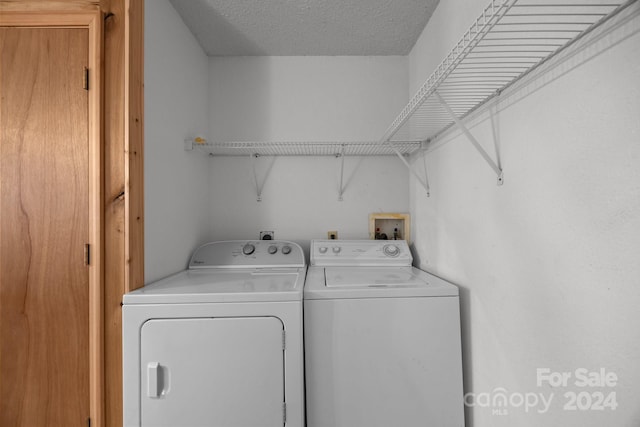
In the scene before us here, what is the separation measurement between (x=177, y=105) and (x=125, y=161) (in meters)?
0.59

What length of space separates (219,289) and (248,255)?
25.0 inches

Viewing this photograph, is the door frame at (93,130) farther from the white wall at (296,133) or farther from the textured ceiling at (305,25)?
the white wall at (296,133)

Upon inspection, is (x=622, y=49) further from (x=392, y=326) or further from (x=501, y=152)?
(x=392, y=326)

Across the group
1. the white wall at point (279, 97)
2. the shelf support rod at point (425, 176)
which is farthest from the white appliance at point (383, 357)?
the white wall at point (279, 97)

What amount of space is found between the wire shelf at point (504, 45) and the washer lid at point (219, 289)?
0.98m

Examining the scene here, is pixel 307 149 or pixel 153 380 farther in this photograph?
pixel 307 149

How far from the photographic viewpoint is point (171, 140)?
159 centimetres

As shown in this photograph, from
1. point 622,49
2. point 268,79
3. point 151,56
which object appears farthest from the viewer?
point 268,79

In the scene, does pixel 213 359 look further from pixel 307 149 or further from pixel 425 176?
pixel 425 176

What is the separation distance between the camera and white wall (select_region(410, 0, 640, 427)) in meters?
0.64

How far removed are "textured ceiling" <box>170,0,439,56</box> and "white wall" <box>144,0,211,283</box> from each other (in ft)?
0.54

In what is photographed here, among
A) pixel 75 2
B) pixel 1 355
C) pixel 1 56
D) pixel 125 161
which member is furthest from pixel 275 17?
pixel 1 355

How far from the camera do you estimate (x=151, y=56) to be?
1420mm

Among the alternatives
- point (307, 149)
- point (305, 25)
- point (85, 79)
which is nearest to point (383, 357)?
point (307, 149)
